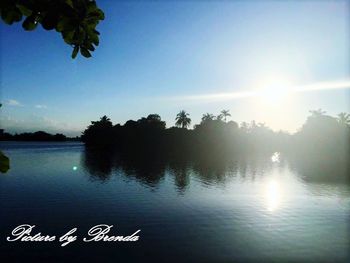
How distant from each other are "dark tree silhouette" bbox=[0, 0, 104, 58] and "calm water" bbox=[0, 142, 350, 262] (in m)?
16.2

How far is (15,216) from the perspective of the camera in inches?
976

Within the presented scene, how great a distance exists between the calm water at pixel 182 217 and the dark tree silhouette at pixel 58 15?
1624 cm

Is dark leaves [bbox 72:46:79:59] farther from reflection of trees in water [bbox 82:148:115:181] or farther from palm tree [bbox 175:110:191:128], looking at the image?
palm tree [bbox 175:110:191:128]

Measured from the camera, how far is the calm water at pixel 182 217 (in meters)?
18.3

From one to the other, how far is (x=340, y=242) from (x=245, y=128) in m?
143

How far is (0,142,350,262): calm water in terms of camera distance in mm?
18281

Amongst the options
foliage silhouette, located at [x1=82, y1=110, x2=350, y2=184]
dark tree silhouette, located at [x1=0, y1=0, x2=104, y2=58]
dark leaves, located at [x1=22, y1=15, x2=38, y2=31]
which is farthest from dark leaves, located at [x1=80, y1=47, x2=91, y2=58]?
foliage silhouette, located at [x1=82, y1=110, x2=350, y2=184]

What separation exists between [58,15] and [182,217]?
2470 centimetres

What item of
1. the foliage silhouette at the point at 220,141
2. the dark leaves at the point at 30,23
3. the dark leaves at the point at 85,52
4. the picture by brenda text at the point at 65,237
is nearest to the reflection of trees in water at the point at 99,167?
Result: the foliage silhouette at the point at 220,141

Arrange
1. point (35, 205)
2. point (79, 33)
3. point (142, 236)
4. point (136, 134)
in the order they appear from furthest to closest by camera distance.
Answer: point (136, 134) → point (35, 205) → point (142, 236) → point (79, 33)

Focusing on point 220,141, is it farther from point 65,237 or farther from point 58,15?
point 58,15

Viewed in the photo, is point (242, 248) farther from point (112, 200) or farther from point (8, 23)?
point (8, 23)

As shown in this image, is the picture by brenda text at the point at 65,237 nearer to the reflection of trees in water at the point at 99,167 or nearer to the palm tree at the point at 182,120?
the reflection of trees in water at the point at 99,167

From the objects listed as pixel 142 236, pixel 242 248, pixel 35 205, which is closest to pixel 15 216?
pixel 35 205
